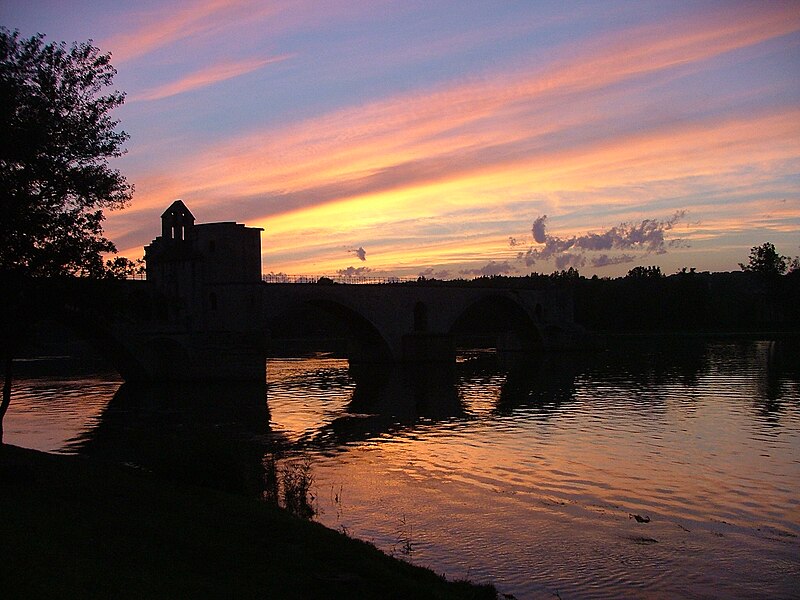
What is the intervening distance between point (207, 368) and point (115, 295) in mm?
35642

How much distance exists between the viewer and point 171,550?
465 inches

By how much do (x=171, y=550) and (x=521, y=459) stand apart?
16939 mm

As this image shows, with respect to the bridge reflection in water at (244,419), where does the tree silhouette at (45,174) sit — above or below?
above

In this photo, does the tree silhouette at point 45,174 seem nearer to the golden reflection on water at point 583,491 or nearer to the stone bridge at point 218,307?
the golden reflection on water at point 583,491

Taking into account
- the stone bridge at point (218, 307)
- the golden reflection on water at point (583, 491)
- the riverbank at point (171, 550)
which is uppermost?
the stone bridge at point (218, 307)

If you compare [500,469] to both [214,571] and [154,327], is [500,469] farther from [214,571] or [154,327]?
[154,327]

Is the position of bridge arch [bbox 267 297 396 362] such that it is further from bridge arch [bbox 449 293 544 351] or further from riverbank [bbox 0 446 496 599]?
riverbank [bbox 0 446 496 599]

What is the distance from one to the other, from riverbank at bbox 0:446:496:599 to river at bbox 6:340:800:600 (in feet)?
8.16

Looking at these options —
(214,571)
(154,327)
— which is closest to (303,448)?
(214,571)

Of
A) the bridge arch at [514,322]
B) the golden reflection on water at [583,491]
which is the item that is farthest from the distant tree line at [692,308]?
the golden reflection on water at [583,491]

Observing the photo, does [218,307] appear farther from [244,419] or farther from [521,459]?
[521,459]

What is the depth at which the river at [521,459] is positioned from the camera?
15.8 metres

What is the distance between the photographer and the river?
51.9 ft

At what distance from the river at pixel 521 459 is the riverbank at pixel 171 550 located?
2.49 m
